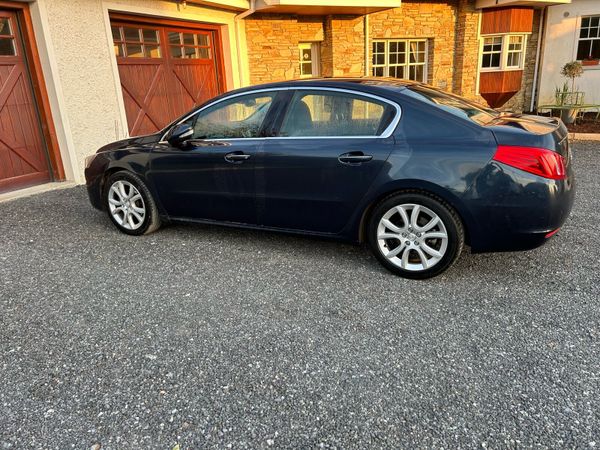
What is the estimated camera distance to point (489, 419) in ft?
7.37

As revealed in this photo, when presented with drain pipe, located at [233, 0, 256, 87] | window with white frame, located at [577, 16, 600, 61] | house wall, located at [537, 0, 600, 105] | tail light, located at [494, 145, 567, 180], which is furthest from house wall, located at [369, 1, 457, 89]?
tail light, located at [494, 145, 567, 180]

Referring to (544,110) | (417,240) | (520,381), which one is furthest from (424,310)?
(544,110)

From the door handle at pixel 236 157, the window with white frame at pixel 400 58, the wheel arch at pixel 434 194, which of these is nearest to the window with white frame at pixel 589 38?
the window with white frame at pixel 400 58

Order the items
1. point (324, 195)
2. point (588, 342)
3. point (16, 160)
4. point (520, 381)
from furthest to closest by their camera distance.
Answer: point (16, 160) < point (324, 195) < point (588, 342) < point (520, 381)

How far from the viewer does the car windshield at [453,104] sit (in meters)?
3.66

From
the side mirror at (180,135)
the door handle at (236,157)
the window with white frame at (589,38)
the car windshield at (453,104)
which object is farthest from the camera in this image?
the window with white frame at (589,38)

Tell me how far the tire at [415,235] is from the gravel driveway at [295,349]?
15 centimetres

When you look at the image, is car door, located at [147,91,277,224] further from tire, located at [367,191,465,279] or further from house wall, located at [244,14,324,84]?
house wall, located at [244,14,324,84]

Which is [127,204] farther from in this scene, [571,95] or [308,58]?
[571,95]

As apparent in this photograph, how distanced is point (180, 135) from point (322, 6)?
7579mm

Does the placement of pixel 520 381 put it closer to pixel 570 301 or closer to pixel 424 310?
pixel 424 310

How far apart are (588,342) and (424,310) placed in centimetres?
98

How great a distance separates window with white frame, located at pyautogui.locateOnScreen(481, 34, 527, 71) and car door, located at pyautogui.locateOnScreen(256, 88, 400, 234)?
11924 millimetres

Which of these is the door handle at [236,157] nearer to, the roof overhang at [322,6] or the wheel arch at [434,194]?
the wheel arch at [434,194]
